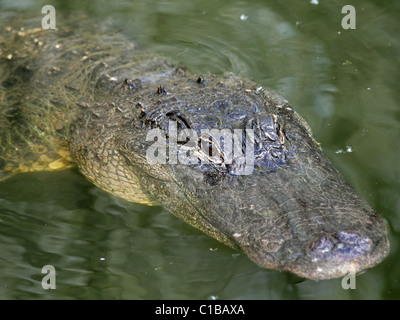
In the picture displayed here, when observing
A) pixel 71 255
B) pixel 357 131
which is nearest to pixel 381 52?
pixel 357 131

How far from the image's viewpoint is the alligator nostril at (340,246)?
3064 mm

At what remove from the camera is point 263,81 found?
561cm

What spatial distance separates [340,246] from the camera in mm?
3084

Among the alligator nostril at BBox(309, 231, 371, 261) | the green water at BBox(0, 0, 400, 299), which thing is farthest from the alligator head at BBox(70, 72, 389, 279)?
the green water at BBox(0, 0, 400, 299)

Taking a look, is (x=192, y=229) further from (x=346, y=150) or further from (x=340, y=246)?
(x=346, y=150)

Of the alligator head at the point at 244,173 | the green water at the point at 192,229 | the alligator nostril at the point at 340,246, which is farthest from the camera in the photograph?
the green water at the point at 192,229

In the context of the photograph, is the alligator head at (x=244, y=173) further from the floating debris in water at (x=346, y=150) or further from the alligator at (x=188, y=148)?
the floating debris in water at (x=346, y=150)

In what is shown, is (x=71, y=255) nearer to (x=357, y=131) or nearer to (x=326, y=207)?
(x=326, y=207)

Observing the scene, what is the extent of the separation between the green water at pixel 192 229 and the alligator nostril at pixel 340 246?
2.12 feet

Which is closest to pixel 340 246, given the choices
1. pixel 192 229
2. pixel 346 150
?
pixel 192 229

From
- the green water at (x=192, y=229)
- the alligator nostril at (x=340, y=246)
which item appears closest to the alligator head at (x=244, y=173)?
the alligator nostril at (x=340, y=246)

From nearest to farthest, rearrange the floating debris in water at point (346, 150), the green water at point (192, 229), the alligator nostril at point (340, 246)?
the alligator nostril at point (340, 246), the green water at point (192, 229), the floating debris in water at point (346, 150)
